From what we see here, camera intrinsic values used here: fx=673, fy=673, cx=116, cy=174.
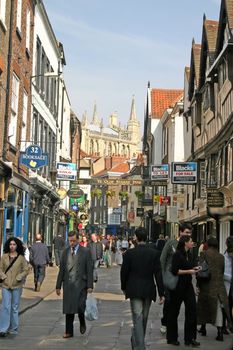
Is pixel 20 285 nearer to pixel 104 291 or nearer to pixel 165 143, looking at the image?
pixel 104 291

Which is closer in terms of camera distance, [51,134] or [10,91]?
[10,91]

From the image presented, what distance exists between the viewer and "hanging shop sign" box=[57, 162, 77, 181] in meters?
34.1

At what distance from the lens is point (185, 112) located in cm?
4338

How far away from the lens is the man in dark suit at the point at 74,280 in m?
10.9

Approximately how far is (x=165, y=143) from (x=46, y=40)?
25435mm

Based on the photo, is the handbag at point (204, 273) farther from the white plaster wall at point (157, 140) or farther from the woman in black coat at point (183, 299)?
the white plaster wall at point (157, 140)

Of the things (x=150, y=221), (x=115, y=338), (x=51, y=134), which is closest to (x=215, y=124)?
(x=51, y=134)

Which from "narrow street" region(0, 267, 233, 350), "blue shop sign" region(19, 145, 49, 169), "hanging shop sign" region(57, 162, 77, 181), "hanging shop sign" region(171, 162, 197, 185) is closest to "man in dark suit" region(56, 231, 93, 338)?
"narrow street" region(0, 267, 233, 350)

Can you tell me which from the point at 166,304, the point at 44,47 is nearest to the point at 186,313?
the point at 166,304

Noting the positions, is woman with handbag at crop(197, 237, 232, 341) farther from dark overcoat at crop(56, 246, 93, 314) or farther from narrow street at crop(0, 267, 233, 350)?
dark overcoat at crop(56, 246, 93, 314)

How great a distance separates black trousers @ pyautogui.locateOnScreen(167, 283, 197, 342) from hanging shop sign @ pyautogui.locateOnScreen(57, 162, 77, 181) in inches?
929

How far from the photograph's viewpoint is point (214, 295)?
36.2 feet

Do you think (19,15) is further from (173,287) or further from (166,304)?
(173,287)

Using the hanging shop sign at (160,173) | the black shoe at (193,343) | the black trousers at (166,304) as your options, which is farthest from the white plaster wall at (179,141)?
the black shoe at (193,343)
